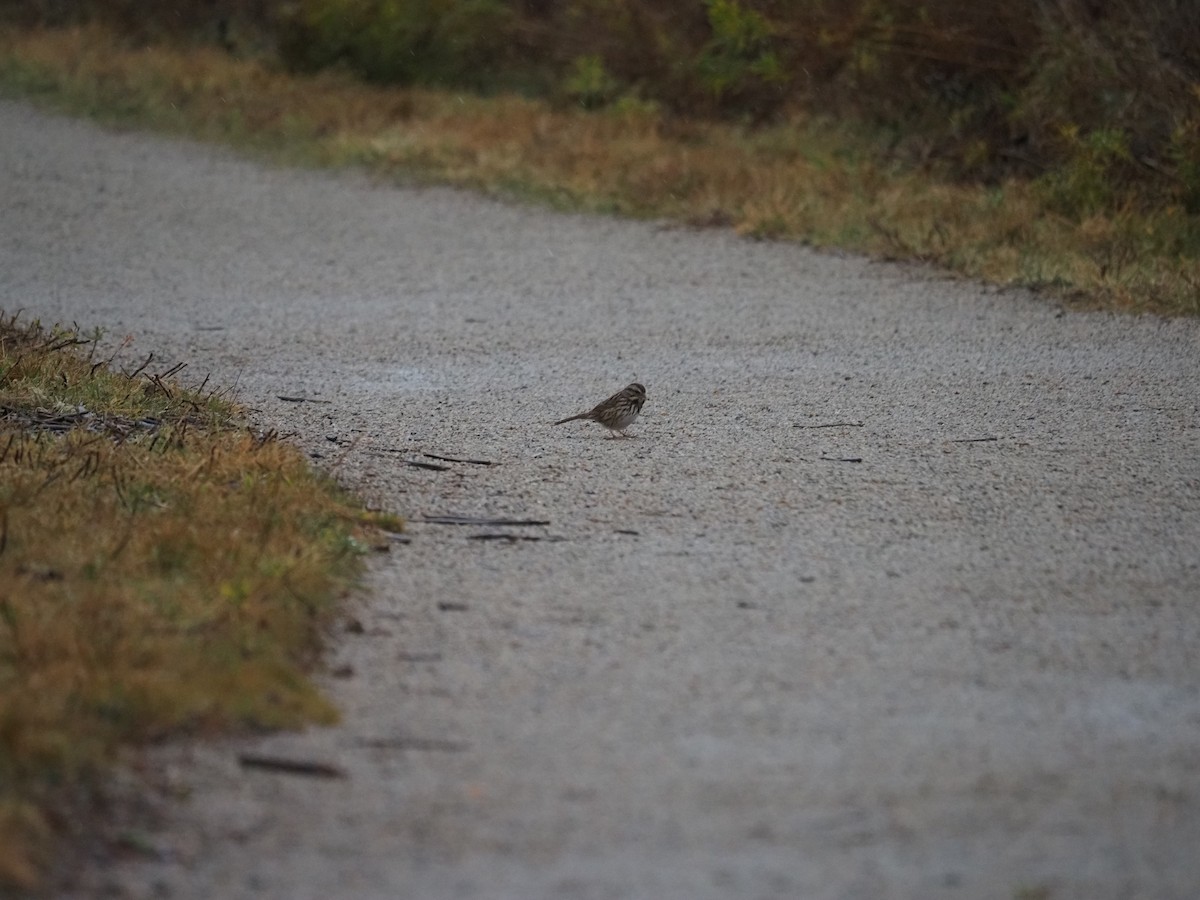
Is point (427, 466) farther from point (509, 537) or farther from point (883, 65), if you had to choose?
point (883, 65)

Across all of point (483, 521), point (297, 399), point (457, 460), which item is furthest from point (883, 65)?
point (483, 521)

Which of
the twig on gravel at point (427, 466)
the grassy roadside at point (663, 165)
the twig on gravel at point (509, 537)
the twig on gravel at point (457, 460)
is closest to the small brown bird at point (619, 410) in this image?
the twig on gravel at point (457, 460)

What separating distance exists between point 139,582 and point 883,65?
12.2m

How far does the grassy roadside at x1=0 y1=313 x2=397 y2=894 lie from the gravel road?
0.16 meters

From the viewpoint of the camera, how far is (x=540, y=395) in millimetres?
9320

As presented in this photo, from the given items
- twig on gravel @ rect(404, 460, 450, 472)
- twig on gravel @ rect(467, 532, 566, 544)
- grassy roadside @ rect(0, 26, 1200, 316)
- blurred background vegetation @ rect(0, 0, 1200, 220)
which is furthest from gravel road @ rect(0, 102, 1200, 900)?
blurred background vegetation @ rect(0, 0, 1200, 220)

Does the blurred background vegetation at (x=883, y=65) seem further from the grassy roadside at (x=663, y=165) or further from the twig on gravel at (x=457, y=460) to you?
the twig on gravel at (x=457, y=460)

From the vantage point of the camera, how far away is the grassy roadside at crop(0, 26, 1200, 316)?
12.5 meters

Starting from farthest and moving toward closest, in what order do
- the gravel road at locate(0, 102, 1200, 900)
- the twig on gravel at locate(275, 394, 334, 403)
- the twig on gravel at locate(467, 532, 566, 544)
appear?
1. the twig on gravel at locate(275, 394, 334, 403)
2. the twig on gravel at locate(467, 532, 566, 544)
3. the gravel road at locate(0, 102, 1200, 900)

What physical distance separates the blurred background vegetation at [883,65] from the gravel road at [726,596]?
272 cm

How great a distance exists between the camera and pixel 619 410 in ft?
27.0

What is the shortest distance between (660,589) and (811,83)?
12.2 metres

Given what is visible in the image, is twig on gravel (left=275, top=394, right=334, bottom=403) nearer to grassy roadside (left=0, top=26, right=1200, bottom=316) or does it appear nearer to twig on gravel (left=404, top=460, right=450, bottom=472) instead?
twig on gravel (left=404, top=460, right=450, bottom=472)

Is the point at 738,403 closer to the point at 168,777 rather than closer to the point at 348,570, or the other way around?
the point at 348,570
